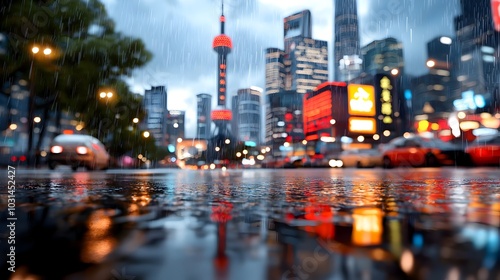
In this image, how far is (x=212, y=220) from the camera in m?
1.32

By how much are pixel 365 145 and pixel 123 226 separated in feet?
281

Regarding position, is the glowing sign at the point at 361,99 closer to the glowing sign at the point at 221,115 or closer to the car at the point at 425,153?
the car at the point at 425,153

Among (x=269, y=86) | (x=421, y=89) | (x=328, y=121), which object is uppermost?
(x=269, y=86)

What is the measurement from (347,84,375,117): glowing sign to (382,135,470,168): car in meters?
57.0

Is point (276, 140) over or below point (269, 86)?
below

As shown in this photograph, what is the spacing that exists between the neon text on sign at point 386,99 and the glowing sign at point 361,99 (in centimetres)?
1665

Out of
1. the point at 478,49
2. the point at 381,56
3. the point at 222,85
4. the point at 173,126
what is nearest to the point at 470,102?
the point at 478,49

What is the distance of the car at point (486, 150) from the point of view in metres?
12.1

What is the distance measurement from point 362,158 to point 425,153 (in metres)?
7.75

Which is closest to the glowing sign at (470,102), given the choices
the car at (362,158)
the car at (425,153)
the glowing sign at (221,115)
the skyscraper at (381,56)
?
the car at (362,158)

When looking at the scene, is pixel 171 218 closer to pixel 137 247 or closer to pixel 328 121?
pixel 137 247

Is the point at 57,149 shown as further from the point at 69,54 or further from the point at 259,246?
the point at 259,246

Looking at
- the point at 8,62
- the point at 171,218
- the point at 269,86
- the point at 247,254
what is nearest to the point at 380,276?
the point at 247,254

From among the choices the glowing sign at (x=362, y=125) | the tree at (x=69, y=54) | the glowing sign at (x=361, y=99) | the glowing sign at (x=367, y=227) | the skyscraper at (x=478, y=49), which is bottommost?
the glowing sign at (x=367, y=227)
